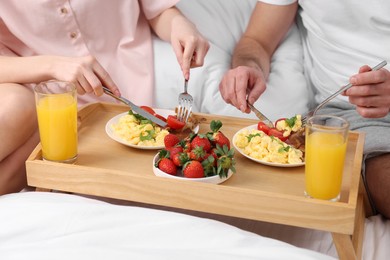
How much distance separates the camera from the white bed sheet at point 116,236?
1.22m

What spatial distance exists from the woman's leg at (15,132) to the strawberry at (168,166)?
468mm

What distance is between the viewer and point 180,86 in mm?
2205

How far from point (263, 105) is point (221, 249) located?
0.97 m

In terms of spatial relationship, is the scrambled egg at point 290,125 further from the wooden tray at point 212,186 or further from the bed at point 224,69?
the bed at point 224,69

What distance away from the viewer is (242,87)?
1.81 metres

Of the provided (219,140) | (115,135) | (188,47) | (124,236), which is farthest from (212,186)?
(188,47)

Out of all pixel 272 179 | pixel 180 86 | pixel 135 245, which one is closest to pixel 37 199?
pixel 135 245

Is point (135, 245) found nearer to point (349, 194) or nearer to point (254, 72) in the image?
point (349, 194)

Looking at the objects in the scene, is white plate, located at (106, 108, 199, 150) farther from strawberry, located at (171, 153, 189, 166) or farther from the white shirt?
the white shirt

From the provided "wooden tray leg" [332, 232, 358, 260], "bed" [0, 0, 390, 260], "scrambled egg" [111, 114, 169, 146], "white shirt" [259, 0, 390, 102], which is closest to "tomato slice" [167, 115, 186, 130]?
"scrambled egg" [111, 114, 169, 146]

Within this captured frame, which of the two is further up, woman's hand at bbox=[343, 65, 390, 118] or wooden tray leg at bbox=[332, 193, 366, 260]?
woman's hand at bbox=[343, 65, 390, 118]

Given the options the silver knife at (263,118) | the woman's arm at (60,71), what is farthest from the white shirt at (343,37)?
the woman's arm at (60,71)

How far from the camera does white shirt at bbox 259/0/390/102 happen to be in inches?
79.2

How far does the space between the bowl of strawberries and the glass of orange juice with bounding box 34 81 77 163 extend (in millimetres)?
218
